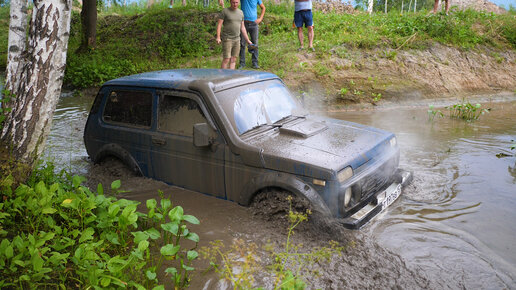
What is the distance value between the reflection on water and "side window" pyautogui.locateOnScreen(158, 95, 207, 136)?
215cm

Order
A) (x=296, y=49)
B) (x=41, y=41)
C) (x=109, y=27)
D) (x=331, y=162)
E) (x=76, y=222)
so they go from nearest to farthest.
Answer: (x=76, y=222) < (x=331, y=162) < (x=41, y=41) < (x=296, y=49) < (x=109, y=27)

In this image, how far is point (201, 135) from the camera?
4285 millimetres

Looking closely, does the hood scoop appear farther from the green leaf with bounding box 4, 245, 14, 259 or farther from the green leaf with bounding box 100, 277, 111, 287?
the green leaf with bounding box 4, 245, 14, 259

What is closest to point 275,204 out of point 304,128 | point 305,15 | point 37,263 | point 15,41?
point 304,128

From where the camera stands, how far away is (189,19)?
15375 mm

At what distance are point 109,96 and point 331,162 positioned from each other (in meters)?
3.03

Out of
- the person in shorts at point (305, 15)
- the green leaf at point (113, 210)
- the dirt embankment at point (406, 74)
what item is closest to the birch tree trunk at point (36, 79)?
the green leaf at point (113, 210)

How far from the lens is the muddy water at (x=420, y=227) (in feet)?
11.8

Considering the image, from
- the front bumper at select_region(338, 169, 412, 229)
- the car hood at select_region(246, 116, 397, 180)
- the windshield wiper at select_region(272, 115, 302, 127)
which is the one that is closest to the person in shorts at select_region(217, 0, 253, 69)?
the windshield wiper at select_region(272, 115, 302, 127)

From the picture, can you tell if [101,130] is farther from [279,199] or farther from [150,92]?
[279,199]

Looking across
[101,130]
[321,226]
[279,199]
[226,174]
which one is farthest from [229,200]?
[101,130]

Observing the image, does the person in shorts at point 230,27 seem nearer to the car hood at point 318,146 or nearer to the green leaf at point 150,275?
the car hood at point 318,146

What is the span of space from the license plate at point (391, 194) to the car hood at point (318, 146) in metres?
0.41

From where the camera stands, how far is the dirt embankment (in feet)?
35.2
